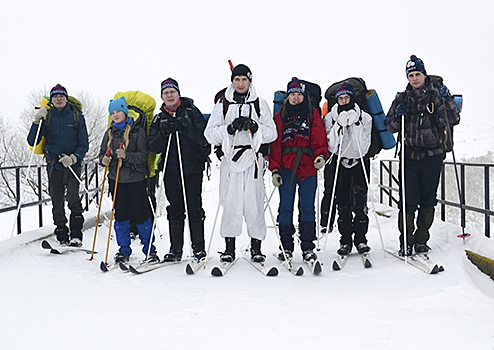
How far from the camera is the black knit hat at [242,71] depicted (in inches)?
181

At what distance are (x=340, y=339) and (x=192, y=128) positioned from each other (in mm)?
2942

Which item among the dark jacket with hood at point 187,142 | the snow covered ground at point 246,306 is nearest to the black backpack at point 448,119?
the snow covered ground at point 246,306

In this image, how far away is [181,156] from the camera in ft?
15.9

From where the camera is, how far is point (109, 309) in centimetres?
323

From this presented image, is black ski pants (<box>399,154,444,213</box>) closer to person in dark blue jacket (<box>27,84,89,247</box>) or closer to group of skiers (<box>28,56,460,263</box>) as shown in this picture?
group of skiers (<box>28,56,460,263</box>)

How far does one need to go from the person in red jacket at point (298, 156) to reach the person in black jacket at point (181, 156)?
2.76 feet

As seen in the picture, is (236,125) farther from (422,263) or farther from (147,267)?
(422,263)

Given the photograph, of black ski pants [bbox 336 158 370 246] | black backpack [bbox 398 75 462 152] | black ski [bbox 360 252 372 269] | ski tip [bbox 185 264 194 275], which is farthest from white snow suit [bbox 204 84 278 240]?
black backpack [bbox 398 75 462 152]

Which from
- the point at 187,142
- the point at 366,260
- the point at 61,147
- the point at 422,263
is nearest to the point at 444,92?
the point at 422,263

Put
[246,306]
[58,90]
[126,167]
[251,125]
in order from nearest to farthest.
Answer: [246,306] < [251,125] < [126,167] < [58,90]

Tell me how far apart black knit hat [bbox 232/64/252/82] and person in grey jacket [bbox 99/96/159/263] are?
1.32 m

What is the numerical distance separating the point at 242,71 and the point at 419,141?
6.52ft

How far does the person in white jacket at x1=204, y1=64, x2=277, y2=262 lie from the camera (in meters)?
4.60

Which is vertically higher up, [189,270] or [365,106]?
[365,106]
